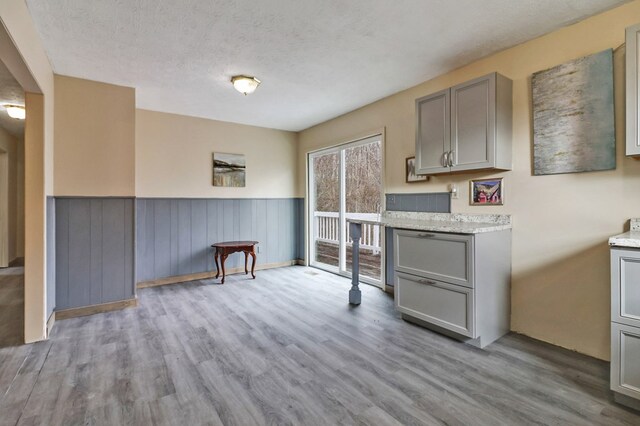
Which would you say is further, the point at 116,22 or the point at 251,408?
the point at 116,22

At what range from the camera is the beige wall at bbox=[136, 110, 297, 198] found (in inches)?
175

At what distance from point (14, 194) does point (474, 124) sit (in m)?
7.97

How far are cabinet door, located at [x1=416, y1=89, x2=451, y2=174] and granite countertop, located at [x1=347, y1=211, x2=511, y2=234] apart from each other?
0.53m

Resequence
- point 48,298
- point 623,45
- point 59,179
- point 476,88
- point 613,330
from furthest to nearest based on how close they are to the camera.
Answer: point 59,179, point 48,298, point 476,88, point 623,45, point 613,330

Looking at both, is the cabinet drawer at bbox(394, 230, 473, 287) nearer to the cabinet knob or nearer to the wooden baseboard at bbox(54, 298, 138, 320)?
the cabinet knob

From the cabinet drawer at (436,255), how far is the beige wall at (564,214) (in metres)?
0.64

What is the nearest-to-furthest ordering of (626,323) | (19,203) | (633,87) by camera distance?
1. (626,323)
2. (633,87)
3. (19,203)

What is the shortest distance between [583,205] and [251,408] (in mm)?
2702

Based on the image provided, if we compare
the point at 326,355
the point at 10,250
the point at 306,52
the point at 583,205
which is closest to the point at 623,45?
the point at 583,205

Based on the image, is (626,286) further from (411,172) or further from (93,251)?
(93,251)

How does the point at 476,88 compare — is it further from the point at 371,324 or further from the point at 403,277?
the point at 371,324

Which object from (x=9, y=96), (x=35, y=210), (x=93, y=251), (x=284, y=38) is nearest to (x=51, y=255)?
(x=93, y=251)

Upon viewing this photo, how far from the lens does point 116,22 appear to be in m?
2.33

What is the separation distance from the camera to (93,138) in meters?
3.32
